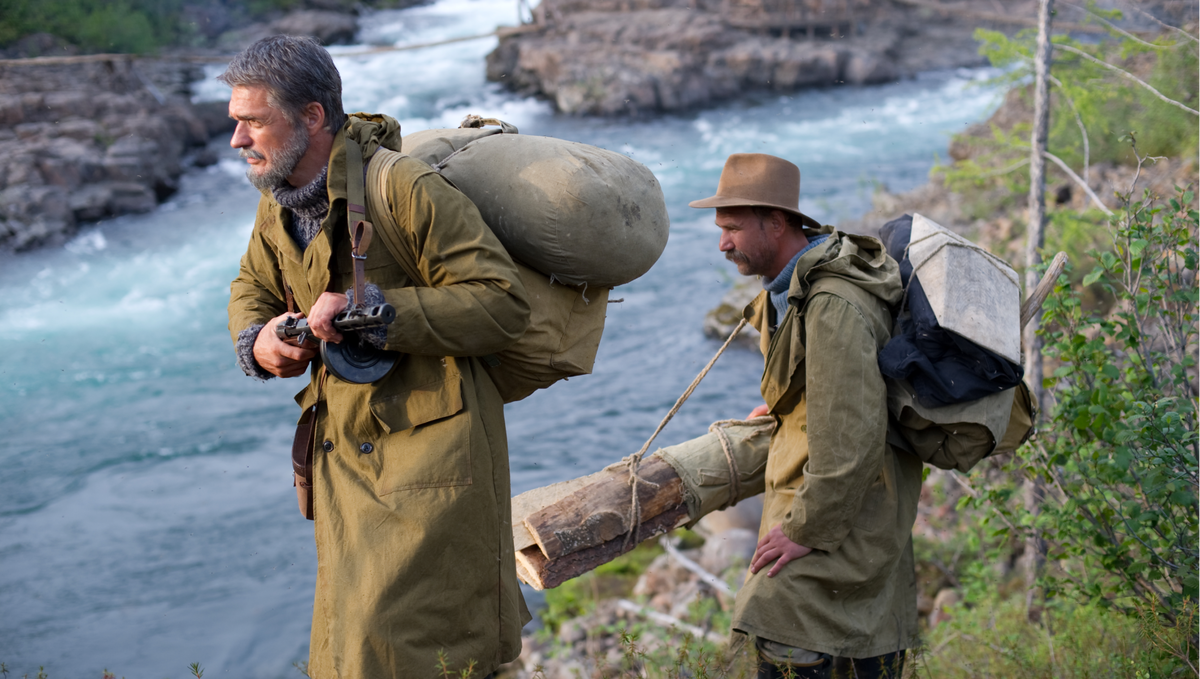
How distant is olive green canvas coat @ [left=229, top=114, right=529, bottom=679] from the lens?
6.86 ft

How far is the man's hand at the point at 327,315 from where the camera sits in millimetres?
2008

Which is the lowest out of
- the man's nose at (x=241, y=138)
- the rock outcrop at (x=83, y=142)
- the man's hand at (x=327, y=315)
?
the rock outcrop at (x=83, y=142)

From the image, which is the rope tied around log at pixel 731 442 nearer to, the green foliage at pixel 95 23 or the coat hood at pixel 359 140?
the coat hood at pixel 359 140

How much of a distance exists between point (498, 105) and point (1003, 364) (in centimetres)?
1715

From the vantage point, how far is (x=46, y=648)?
6.51 metres

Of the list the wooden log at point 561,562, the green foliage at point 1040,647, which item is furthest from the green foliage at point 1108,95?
the wooden log at point 561,562

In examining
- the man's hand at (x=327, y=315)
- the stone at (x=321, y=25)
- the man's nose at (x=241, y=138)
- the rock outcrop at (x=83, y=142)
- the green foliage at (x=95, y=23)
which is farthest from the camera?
the stone at (x=321, y=25)

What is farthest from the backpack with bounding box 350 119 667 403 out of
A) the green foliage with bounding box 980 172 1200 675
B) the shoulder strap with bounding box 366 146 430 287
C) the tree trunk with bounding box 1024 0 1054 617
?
the tree trunk with bounding box 1024 0 1054 617

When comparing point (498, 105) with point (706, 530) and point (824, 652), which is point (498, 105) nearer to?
point (706, 530)

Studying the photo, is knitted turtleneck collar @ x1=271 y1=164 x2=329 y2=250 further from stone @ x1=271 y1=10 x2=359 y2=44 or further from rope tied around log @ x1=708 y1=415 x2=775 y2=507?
stone @ x1=271 y1=10 x2=359 y2=44

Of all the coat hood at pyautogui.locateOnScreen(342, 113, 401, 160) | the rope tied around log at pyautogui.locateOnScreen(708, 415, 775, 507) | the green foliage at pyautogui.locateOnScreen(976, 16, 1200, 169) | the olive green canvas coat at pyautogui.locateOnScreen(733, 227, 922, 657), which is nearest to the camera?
the coat hood at pyautogui.locateOnScreen(342, 113, 401, 160)

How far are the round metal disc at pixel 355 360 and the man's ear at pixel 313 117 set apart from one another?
545 mm

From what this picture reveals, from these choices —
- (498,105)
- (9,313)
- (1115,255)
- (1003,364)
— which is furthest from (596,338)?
(498,105)

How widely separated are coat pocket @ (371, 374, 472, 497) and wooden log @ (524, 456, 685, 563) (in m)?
0.73
